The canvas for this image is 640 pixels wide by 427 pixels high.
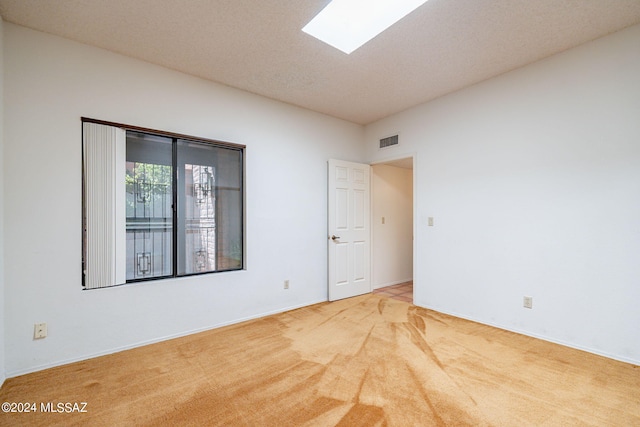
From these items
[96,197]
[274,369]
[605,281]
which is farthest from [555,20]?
[96,197]

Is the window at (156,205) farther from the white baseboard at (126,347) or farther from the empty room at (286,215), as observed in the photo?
the white baseboard at (126,347)

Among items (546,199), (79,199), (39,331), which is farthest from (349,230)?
(39,331)

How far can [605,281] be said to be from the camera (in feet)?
7.91

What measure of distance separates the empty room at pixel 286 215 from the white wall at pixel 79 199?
17 millimetres

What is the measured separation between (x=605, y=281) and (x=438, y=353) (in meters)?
1.59

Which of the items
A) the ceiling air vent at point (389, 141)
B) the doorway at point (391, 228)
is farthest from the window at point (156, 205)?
the doorway at point (391, 228)

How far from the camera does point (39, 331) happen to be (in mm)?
2221

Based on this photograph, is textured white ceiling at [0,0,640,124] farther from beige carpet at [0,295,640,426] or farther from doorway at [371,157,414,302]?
beige carpet at [0,295,640,426]

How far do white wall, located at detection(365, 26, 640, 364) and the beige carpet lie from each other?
425mm

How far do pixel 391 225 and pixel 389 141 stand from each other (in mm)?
1540

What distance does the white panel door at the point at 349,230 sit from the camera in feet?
13.4

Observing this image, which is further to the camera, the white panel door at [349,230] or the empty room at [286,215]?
the white panel door at [349,230]

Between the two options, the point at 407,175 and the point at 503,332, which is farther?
the point at 407,175

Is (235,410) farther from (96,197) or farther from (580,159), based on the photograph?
(580,159)
